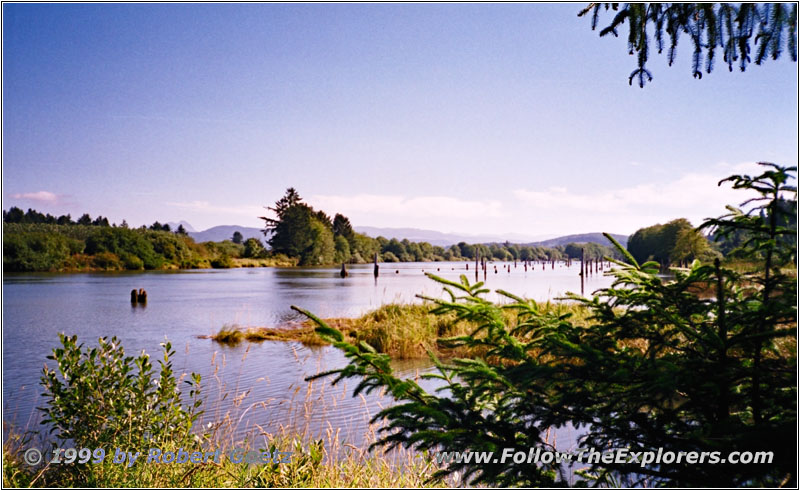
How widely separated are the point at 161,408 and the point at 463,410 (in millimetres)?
1926

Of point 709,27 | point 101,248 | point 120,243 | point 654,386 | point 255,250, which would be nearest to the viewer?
point 654,386

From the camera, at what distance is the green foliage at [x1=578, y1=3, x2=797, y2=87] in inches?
109

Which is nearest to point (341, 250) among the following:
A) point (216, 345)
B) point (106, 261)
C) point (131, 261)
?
point (131, 261)

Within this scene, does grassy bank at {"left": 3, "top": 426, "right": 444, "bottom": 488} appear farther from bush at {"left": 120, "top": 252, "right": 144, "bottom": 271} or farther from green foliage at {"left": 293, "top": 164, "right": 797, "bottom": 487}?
bush at {"left": 120, "top": 252, "right": 144, "bottom": 271}

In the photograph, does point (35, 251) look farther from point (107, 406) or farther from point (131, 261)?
point (107, 406)

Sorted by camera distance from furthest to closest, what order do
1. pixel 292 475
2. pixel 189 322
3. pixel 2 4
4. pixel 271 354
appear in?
1. pixel 189 322
2. pixel 271 354
3. pixel 2 4
4. pixel 292 475

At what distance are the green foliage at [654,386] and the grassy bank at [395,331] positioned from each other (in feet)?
19.4

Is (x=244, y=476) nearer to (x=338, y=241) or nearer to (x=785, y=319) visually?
(x=785, y=319)

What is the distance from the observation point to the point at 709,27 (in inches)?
114

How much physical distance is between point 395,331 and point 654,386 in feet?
27.3

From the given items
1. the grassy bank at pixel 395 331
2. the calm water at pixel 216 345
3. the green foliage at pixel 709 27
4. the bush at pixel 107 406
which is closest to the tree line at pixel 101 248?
the calm water at pixel 216 345

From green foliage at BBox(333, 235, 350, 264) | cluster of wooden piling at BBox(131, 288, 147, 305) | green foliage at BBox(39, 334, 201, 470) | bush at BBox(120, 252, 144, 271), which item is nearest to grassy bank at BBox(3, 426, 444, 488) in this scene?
green foliage at BBox(39, 334, 201, 470)

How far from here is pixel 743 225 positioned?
6.75ft

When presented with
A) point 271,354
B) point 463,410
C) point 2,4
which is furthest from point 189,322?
point 463,410
